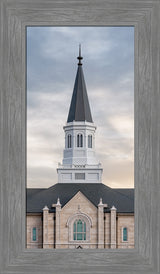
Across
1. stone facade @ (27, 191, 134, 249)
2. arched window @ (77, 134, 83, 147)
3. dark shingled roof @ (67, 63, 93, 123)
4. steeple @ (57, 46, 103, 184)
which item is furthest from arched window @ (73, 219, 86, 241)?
dark shingled roof @ (67, 63, 93, 123)

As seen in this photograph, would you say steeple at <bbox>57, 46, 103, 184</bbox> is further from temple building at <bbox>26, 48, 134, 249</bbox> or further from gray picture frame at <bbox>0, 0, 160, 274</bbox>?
gray picture frame at <bbox>0, 0, 160, 274</bbox>

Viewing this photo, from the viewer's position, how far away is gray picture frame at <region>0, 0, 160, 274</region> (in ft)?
3.84

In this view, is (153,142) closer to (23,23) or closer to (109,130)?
(109,130)

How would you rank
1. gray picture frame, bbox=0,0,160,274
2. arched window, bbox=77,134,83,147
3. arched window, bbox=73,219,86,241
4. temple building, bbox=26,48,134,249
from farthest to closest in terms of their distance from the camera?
arched window, bbox=73,219,86,241 → arched window, bbox=77,134,83,147 → temple building, bbox=26,48,134,249 → gray picture frame, bbox=0,0,160,274

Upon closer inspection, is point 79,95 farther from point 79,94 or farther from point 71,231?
point 71,231

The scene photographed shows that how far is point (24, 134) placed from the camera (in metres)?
1.24

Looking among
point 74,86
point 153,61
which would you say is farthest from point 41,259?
point 153,61

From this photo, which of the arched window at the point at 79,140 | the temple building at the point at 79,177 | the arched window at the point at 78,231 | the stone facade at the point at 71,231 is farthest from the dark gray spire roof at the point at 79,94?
the arched window at the point at 78,231

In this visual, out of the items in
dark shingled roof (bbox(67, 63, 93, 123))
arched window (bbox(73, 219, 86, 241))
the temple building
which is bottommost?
arched window (bbox(73, 219, 86, 241))

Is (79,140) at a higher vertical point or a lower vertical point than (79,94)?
lower

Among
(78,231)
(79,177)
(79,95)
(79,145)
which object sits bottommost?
(78,231)

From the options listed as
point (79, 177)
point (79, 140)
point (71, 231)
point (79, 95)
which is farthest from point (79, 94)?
point (71, 231)

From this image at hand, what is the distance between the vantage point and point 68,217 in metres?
1.91

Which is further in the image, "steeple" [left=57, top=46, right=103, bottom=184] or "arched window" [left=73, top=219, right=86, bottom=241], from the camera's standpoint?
"arched window" [left=73, top=219, right=86, bottom=241]
